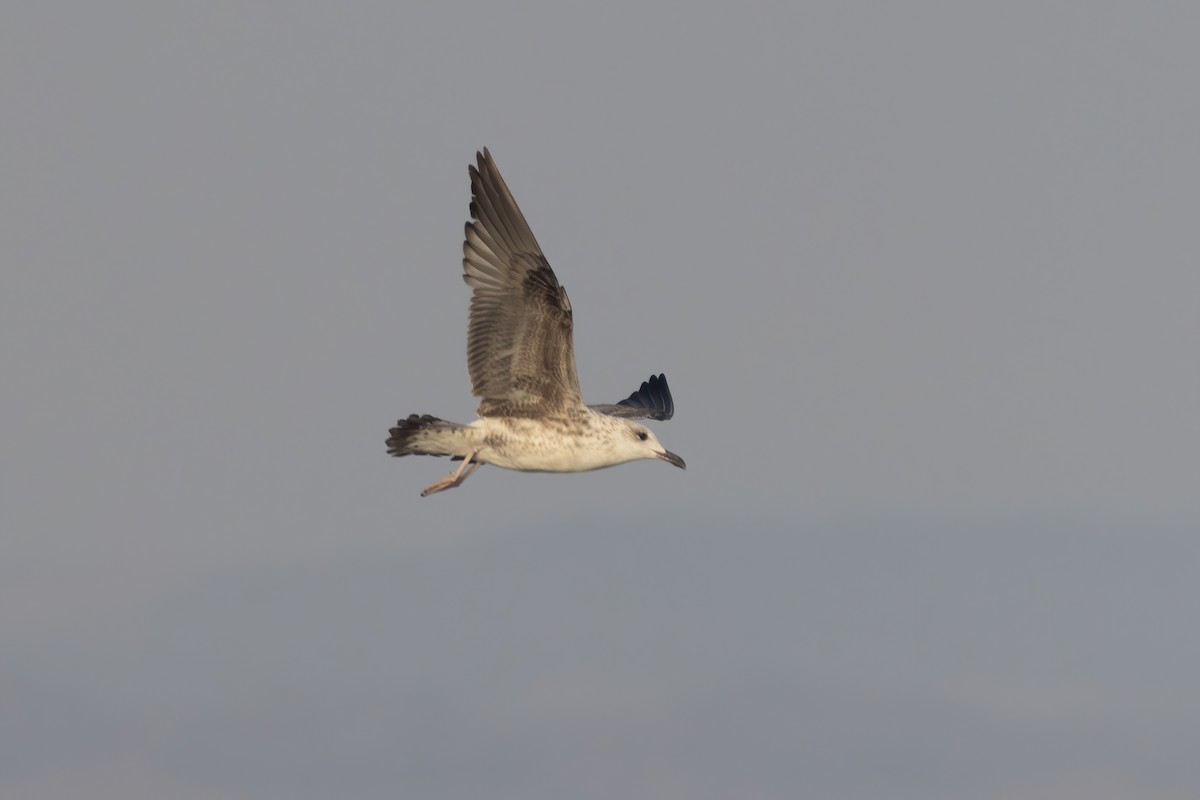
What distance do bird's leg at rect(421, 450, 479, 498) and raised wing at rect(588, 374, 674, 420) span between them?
5446 mm

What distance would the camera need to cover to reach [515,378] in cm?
3294

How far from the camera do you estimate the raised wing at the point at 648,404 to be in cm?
3966

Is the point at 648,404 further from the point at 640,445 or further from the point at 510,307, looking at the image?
the point at 510,307

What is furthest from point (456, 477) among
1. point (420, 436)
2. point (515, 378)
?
point (515, 378)

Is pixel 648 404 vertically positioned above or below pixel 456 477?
above

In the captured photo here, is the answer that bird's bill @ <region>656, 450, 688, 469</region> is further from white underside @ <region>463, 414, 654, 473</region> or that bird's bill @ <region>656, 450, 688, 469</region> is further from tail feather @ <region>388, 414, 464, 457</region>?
tail feather @ <region>388, 414, 464, 457</region>

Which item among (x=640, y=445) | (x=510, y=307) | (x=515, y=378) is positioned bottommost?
(x=640, y=445)

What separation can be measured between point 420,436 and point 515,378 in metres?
1.98

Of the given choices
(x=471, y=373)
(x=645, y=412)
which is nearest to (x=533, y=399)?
(x=471, y=373)

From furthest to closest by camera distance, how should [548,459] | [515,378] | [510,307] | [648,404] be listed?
[648,404]
[548,459]
[515,378]
[510,307]

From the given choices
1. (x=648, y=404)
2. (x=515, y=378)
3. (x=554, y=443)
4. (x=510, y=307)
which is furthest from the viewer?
(x=648, y=404)

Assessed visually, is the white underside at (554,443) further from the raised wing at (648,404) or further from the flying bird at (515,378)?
the raised wing at (648,404)

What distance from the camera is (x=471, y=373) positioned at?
33156mm

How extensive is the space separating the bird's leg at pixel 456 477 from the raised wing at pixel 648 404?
5446mm
